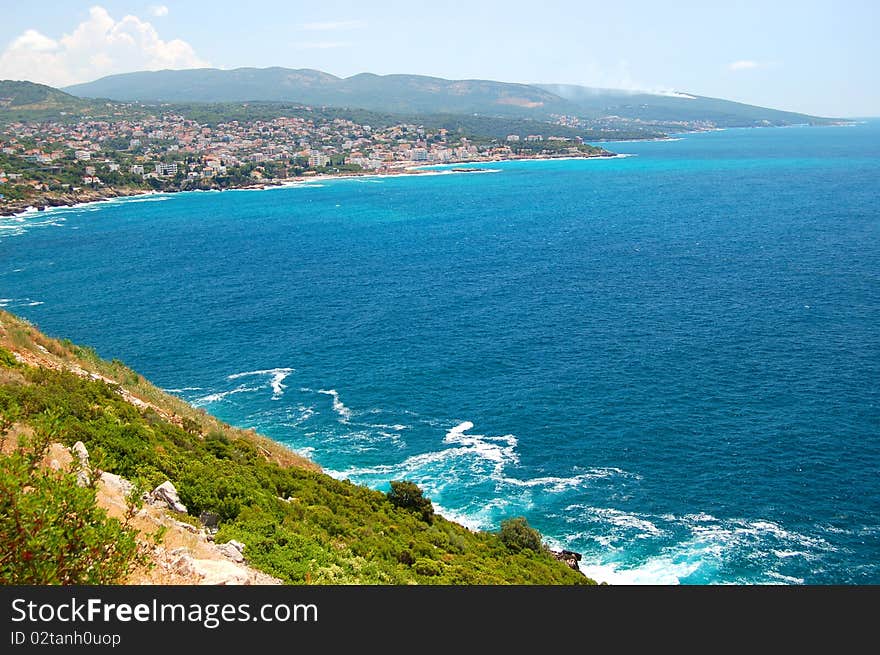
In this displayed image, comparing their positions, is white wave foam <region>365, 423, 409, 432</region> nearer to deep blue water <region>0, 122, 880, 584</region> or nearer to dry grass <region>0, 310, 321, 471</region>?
deep blue water <region>0, 122, 880, 584</region>

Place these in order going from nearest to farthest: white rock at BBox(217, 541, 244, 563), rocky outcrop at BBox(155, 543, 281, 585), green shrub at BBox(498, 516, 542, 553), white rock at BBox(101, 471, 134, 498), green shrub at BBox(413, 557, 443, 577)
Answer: rocky outcrop at BBox(155, 543, 281, 585), white rock at BBox(217, 541, 244, 563), white rock at BBox(101, 471, 134, 498), green shrub at BBox(413, 557, 443, 577), green shrub at BBox(498, 516, 542, 553)

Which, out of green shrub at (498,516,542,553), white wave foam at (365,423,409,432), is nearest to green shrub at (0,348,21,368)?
green shrub at (498,516,542,553)

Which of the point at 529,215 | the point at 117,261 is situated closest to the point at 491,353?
the point at 117,261

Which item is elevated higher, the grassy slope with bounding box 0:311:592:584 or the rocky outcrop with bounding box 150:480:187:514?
the rocky outcrop with bounding box 150:480:187:514

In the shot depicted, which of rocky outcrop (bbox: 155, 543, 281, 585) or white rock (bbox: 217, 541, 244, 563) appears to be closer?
rocky outcrop (bbox: 155, 543, 281, 585)

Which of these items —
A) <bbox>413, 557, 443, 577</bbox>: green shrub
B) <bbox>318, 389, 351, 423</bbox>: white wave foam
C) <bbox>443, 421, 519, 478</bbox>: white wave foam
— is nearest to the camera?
<bbox>413, 557, 443, 577</bbox>: green shrub

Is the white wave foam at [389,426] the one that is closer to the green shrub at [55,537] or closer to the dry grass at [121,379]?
the dry grass at [121,379]
